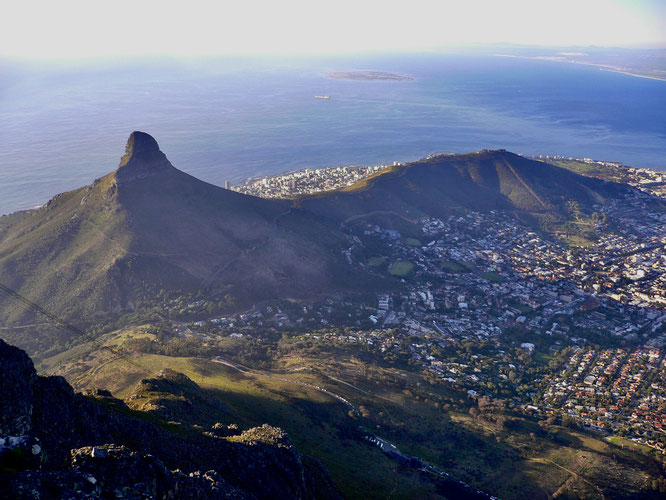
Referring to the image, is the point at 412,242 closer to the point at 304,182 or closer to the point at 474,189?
the point at 474,189

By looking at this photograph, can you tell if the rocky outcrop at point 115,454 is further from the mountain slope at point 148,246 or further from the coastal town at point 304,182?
the coastal town at point 304,182

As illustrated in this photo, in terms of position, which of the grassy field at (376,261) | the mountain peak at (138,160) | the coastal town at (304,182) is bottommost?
the grassy field at (376,261)

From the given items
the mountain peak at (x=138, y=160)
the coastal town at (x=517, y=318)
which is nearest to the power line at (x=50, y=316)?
the coastal town at (x=517, y=318)

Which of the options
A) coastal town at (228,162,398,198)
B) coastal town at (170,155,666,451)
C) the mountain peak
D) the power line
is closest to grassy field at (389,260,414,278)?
coastal town at (170,155,666,451)

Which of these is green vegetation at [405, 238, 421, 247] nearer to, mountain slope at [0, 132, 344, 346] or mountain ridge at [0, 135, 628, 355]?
mountain ridge at [0, 135, 628, 355]

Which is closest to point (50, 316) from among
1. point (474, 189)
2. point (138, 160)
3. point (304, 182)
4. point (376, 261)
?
point (138, 160)
